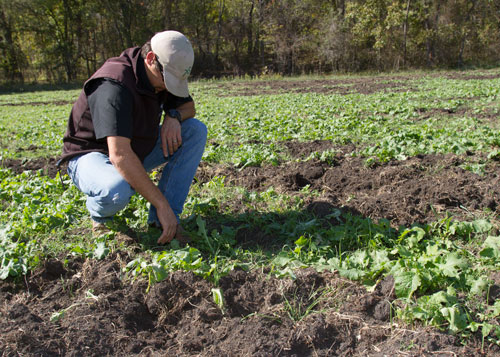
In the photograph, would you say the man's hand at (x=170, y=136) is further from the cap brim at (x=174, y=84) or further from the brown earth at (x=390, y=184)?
the brown earth at (x=390, y=184)

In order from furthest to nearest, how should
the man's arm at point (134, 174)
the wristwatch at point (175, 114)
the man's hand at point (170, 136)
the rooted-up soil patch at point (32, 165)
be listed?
the rooted-up soil patch at point (32, 165)
the wristwatch at point (175, 114)
the man's hand at point (170, 136)
the man's arm at point (134, 174)

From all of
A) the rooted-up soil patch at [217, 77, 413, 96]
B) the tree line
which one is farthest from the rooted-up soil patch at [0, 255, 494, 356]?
the tree line

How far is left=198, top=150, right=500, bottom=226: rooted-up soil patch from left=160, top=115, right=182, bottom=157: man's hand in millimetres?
983

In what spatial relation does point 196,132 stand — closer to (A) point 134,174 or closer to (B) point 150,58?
(B) point 150,58

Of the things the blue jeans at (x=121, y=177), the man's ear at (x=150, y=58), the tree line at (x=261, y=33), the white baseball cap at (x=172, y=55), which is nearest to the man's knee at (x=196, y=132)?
the blue jeans at (x=121, y=177)

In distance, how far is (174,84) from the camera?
2900mm

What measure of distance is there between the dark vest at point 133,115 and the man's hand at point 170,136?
0.09 metres

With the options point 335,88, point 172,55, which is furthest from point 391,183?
point 335,88

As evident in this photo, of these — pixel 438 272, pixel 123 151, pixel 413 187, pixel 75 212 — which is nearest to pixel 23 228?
pixel 75 212

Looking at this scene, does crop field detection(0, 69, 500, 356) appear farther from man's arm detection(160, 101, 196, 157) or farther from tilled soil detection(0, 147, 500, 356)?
man's arm detection(160, 101, 196, 157)

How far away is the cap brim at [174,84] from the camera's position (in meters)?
2.84

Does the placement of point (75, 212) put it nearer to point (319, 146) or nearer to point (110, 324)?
point (110, 324)

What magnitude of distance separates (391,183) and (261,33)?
116 feet

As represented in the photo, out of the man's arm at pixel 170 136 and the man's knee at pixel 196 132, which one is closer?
the man's arm at pixel 170 136
